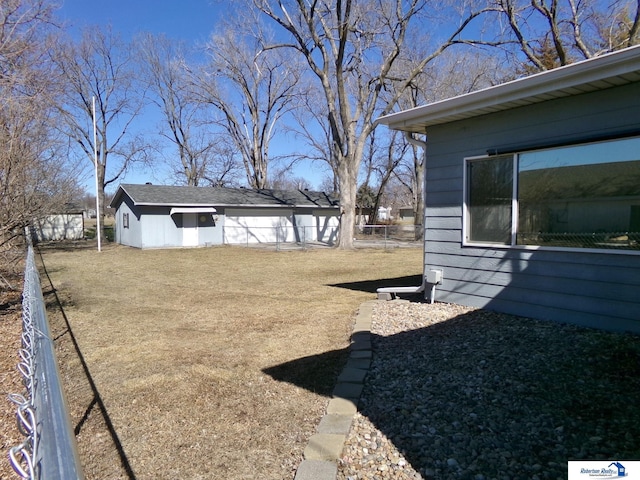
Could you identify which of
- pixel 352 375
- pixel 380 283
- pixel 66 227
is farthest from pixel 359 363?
pixel 66 227

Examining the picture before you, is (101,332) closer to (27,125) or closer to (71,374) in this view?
(71,374)

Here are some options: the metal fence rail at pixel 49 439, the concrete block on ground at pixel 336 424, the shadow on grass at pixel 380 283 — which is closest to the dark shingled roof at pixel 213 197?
the shadow on grass at pixel 380 283

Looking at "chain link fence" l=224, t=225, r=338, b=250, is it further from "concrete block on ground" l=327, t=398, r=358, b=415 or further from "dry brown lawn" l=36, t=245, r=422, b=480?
"concrete block on ground" l=327, t=398, r=358, b=415

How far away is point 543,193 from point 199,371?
4347mm

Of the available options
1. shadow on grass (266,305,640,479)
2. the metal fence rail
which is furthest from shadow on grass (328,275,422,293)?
the metal fence rail

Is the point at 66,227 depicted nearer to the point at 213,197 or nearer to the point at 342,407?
the point at 213,197

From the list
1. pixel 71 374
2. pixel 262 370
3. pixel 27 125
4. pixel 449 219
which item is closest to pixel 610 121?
pixel 449 219

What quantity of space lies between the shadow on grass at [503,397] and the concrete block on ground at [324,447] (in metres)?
0.33

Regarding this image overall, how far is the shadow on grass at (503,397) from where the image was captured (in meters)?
2.30

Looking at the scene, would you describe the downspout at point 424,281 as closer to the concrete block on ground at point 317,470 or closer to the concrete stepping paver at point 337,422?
the concrete stepping paver at point 337,422

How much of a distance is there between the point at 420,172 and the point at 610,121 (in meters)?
24.1

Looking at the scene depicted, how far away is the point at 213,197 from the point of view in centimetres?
2194

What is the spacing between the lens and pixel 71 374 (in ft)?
12.4

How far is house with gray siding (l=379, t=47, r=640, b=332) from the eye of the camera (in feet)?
13.5
